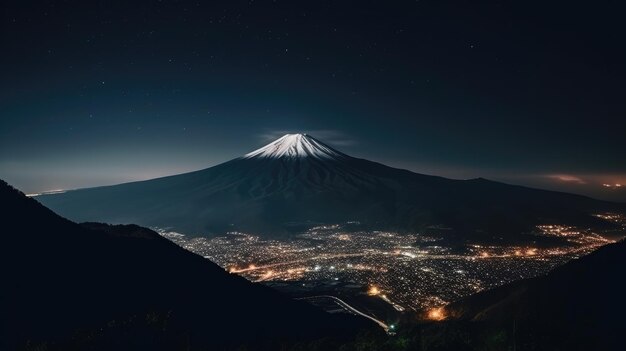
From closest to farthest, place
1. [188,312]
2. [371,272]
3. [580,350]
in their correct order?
[580,350] → [188,312] → [371,272]

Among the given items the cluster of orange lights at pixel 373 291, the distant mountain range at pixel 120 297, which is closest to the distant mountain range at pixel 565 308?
the distant mountain range at pixel 120 297

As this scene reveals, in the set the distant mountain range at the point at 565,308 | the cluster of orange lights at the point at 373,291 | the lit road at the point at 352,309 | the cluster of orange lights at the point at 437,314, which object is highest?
the distant mountain range at the point at 565,308

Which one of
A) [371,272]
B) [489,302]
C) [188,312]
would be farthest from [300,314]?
[371,272]

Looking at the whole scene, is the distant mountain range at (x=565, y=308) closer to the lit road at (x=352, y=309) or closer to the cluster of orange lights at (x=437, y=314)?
the cluster of orange lights at (x=437, y=314)

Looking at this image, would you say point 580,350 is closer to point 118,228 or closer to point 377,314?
point 377,314

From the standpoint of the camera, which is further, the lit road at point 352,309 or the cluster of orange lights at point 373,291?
the cluster of orange lights at point 373,291

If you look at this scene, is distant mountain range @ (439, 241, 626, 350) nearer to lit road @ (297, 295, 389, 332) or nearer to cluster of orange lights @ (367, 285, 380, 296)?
lit road @ (297, 295, 389, 332)

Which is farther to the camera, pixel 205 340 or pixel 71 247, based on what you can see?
pixel 71 247

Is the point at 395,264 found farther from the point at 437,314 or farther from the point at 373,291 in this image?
the point at 437,314
